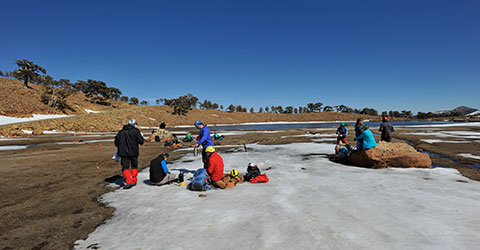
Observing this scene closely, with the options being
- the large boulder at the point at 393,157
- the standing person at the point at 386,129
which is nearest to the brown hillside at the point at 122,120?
the large boulder at the point at 393,157

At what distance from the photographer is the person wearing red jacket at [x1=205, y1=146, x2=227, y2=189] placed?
7250 mm

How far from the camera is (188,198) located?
251 inches

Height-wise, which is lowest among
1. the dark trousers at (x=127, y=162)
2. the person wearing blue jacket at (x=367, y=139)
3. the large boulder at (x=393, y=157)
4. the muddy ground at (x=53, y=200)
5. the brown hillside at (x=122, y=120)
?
the muddy ground at (x=53, y=200)

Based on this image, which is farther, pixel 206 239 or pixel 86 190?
pixel 86 190

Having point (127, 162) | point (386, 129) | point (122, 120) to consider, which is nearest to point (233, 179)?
point (127, 162)

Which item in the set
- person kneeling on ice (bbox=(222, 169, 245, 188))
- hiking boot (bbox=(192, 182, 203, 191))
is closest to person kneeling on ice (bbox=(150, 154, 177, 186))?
hiking boot (bbox=(192, 182, 203, 191))

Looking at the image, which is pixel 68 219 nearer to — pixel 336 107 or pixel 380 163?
pixel 380 163

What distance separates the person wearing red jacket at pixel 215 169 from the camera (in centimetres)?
725

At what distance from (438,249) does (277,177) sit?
547cm

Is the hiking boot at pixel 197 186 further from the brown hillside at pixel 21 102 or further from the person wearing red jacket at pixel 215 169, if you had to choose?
the brown hillside at pixel 21 102

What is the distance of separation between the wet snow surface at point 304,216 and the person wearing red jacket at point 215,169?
0.37 meters

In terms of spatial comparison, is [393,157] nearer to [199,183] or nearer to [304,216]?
[304,216]

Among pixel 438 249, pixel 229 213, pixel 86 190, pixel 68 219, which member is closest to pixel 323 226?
pixel 438 249

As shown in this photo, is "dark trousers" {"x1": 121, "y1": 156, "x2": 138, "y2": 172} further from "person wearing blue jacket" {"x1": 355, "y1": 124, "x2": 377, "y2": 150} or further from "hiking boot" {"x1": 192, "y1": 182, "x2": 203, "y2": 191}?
"person wearing blue jacket" {"x1": 355, "y1": 124, "x2": 377, "y2": 150}
